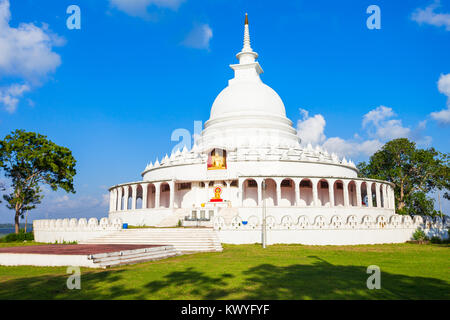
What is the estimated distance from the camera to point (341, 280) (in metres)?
11.5

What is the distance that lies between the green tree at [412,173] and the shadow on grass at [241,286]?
133 ft

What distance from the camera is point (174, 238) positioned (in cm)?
→ 2509

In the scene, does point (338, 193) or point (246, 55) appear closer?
point (338, 193)

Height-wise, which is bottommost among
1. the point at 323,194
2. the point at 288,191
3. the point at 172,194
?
the point at 323,194

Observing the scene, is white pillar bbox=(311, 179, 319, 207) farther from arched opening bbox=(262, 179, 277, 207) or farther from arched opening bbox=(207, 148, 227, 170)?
arched opening bbox=(207, 148, 227, 170)

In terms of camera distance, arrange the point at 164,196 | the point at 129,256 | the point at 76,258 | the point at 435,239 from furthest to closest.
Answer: the point at 164,196
the point at 435,239
the point at 129,256
the point at 76,258

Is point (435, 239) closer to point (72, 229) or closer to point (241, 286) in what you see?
point (241, 286)

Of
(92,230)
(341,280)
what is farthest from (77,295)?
(92,230)

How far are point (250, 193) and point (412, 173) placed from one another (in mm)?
28445

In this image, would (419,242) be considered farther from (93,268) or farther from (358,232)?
(93,268)

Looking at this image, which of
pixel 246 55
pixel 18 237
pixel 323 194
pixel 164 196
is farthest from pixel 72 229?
pixel 246 55

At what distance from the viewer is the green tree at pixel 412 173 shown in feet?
159
